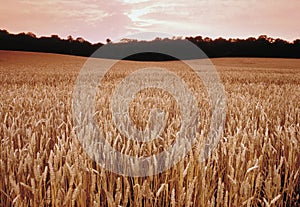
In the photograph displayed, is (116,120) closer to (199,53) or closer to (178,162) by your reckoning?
(178,162)

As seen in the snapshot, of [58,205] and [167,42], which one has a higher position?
[167,42]

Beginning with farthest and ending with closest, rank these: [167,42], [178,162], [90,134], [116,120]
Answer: [167,42] → [116,120] → [90,134] → [178,162]

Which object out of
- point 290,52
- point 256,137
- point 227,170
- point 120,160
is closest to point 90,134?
point 120,160

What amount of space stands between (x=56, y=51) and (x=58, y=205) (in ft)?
145

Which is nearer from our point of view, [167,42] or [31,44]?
[31,44]

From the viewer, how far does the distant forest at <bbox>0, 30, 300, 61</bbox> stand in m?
40.5

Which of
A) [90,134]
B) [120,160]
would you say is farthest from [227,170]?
[90,134]

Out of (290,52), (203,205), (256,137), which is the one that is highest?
(290,52)

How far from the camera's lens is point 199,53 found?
43.8m

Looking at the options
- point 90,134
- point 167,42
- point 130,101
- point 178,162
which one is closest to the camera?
point 178,162

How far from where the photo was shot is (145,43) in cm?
4553

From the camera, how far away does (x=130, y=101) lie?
3818 mm

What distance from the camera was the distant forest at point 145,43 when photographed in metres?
40.5

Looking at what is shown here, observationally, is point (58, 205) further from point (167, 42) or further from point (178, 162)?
point (167, 42)
